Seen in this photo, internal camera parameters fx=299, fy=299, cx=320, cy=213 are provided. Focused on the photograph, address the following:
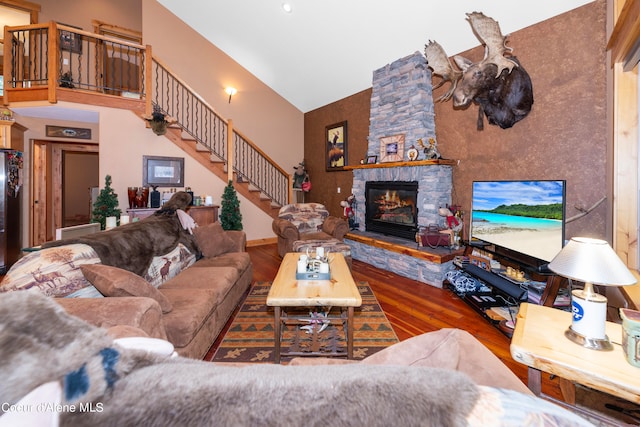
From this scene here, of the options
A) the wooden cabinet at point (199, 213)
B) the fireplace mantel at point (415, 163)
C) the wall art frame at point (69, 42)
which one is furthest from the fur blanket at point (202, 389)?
the wall art frame at point (69, 42)

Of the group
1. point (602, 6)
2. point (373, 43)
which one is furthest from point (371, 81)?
point (602, 6)

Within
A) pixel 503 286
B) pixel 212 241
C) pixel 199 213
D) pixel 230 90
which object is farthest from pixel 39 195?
pixel 503 286

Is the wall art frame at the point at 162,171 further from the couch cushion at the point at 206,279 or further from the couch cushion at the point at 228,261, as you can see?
the couch cushion at the point at 206,279

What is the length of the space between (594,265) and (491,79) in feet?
9.70

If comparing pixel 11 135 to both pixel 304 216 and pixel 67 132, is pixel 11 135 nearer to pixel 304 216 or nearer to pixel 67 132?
pixel 67 132

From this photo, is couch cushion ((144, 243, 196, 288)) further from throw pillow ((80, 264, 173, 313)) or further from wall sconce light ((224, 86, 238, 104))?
wall sconce light ((224, 86, 238, 104))

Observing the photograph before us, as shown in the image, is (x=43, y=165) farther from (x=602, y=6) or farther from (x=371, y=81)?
(x=602, y=6)

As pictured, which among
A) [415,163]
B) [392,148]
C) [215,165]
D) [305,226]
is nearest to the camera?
[415,163]

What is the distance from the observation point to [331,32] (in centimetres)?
486

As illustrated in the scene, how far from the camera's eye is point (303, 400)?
50 cm

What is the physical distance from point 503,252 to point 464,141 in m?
1.80

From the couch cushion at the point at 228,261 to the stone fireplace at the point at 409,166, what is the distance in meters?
2.13

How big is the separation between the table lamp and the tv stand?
1083 millimetres

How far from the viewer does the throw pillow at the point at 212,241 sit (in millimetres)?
3402
